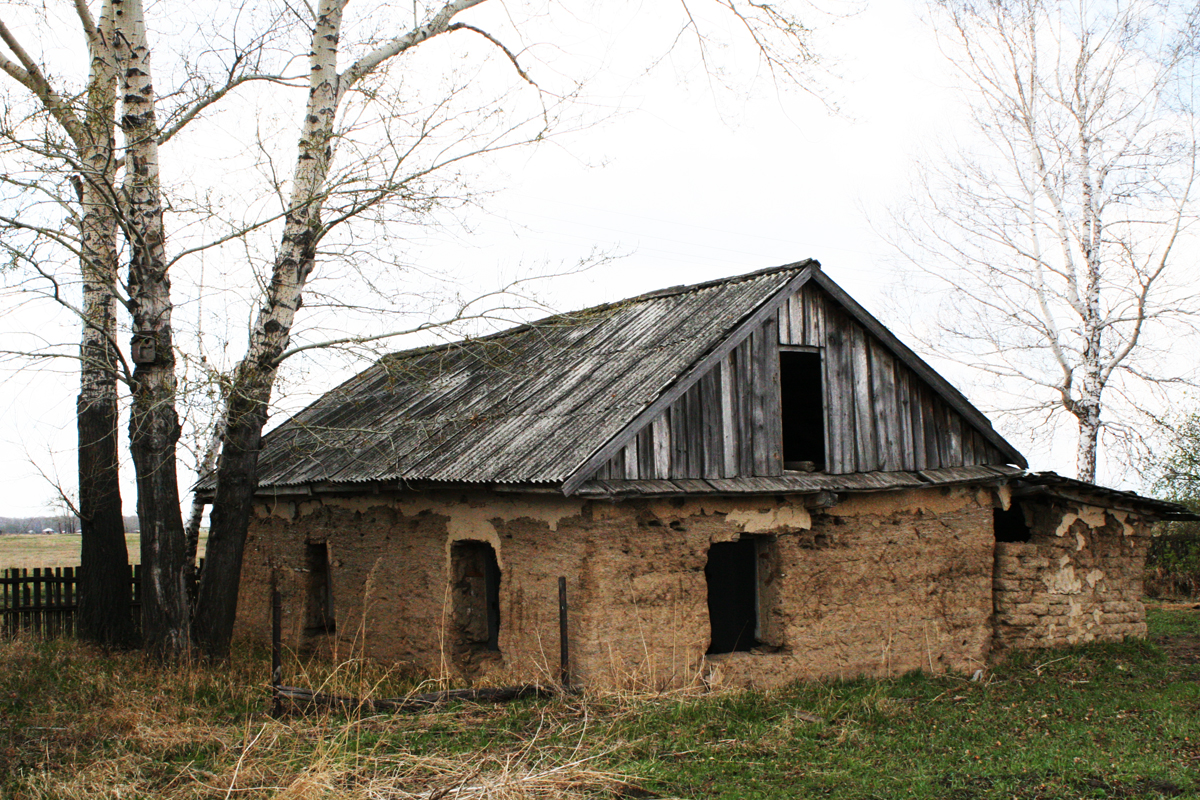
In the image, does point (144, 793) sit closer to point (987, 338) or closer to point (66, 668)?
point (66, 668)

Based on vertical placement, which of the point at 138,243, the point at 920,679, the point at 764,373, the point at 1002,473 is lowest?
the point at 920,679

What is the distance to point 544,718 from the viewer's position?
7684mm

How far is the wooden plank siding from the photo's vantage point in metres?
9.39

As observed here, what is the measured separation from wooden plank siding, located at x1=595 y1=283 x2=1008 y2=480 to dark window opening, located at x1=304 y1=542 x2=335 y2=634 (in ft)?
18.9

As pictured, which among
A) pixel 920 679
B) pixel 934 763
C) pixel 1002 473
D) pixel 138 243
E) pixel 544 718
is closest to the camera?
pixel 934 763

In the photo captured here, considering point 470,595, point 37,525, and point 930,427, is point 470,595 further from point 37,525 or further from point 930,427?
point 37,525

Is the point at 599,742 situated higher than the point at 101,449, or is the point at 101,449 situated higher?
the point at 101,449

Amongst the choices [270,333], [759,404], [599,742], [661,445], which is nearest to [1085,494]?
[759,404]

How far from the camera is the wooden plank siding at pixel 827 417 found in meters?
9.39

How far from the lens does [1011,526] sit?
13.4m

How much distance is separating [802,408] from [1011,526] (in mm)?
3400

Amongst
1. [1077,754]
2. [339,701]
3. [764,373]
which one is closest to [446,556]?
[339,701]

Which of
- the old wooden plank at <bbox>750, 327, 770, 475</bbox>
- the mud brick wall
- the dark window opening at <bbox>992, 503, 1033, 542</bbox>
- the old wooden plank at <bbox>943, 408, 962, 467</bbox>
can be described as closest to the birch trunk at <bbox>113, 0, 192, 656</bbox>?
the old wooden plank at <bbox>750, 327, 770, 475</bbox>

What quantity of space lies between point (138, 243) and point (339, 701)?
16.5 ft
